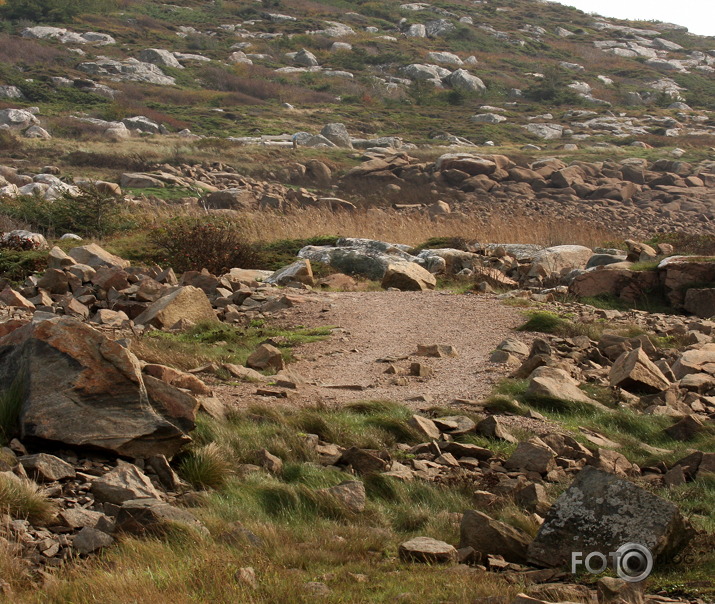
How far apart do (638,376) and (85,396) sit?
468 cm

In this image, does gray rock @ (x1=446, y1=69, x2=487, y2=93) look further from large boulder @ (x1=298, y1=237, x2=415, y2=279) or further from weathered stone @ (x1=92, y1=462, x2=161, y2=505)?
weathered stone @ (x1=92, y1=462, x2=161, y2=505)

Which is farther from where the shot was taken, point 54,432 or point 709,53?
point 709,53

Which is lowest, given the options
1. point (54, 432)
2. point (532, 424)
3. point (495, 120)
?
point (495, 120)

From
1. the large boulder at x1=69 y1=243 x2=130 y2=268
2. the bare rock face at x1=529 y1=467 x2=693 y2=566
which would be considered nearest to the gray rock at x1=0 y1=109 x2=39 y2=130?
the large boulder at x1=69 y1=243 x2=130 y2=268

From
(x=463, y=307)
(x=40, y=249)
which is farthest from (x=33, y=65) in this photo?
(x=463, y=307)

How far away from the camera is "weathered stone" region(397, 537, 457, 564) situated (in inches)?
142

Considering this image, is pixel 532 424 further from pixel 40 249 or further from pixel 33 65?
pixel 33 65

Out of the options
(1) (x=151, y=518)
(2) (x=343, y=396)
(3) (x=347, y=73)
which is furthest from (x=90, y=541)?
(3) (x=347, y=73)

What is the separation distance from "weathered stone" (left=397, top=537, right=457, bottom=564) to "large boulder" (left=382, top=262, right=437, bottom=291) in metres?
8.46

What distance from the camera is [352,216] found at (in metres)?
20.2

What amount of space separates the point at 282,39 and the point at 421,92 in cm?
1509

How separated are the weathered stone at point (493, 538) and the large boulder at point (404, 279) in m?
8.39

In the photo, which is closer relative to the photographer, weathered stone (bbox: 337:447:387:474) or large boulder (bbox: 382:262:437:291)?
weathered stone (bbox: 337:447:387:474)

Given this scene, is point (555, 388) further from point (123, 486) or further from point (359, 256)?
point (359, 256)
